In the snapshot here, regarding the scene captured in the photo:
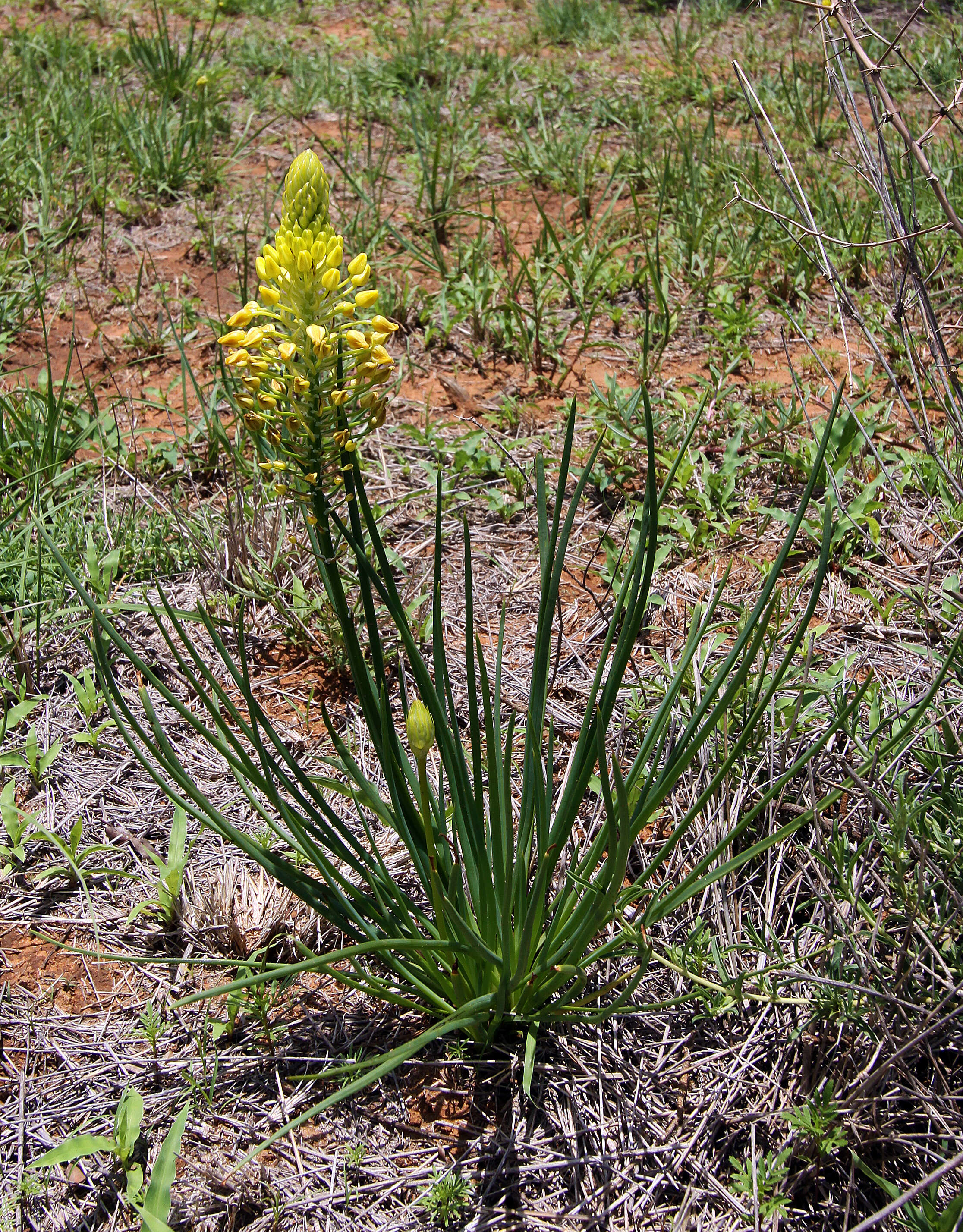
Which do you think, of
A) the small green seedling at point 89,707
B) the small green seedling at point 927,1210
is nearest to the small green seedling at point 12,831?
the small green seedling at point 89,707

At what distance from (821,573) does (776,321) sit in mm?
2264

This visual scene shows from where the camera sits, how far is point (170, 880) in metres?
1.75

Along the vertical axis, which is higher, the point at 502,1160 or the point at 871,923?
the point at 871,923

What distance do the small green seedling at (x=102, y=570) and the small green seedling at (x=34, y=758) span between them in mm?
392

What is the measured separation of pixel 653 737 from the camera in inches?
59.7

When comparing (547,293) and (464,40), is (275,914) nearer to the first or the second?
(547,293)

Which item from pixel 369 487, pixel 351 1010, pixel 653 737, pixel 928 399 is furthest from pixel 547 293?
pixel 351 1010

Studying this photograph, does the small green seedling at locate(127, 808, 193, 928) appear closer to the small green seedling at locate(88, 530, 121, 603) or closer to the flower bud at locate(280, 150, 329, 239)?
the small green seedling at locate(88, 530, 121, 603)

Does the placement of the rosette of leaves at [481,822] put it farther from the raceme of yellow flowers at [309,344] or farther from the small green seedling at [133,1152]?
the small green seedling at [133,1152]

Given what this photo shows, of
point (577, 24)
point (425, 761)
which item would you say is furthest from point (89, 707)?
point (577, 24)

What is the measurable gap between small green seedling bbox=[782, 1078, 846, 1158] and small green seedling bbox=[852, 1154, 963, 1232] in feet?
0.13

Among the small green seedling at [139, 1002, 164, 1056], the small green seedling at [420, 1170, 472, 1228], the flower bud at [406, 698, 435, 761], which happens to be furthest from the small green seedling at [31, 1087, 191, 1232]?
the flower bud at [406, 698, 435, 761]

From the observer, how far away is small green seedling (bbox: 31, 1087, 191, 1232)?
1.35 m

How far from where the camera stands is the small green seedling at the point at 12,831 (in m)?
1.85
